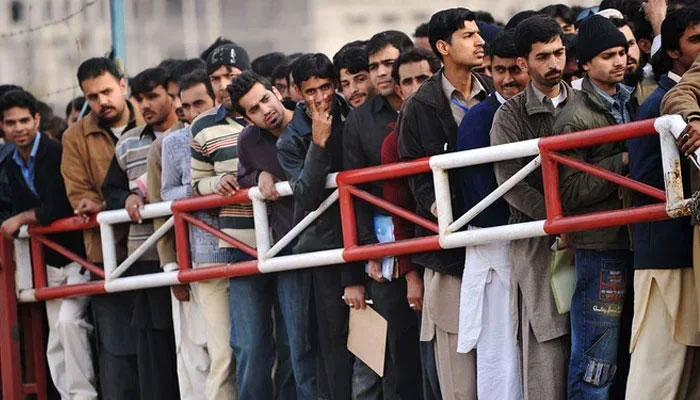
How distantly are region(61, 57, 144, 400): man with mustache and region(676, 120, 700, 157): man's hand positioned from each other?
4.28 metres

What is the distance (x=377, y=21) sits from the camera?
33312 mm

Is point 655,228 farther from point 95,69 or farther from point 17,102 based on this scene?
point 17,102

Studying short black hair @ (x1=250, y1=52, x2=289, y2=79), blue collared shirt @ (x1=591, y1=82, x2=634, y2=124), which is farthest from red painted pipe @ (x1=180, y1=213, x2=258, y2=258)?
short black hair @ (x1=250, y1=52, x2=289, y2=79)

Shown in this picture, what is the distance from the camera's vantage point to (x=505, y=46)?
24.5 ft

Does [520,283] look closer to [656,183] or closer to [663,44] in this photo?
[656,183]

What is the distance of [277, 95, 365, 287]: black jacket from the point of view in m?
7.81

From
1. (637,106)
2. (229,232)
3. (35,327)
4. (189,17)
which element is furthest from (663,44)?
(189,17)

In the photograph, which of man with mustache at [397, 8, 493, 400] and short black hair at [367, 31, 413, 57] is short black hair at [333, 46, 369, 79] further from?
man with mustache at [397, 8, 493, 400]

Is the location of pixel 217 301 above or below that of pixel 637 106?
below

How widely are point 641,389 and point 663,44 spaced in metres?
1.60

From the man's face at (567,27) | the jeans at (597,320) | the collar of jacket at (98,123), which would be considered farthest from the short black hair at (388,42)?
the collar of jacket at (98,123)

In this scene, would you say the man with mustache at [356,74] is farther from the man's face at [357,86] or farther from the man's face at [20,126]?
the man's face at [20,126]

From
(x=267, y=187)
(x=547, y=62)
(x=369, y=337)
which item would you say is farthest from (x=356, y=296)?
(x=547, y=62)

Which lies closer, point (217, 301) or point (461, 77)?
point (461, 77)
